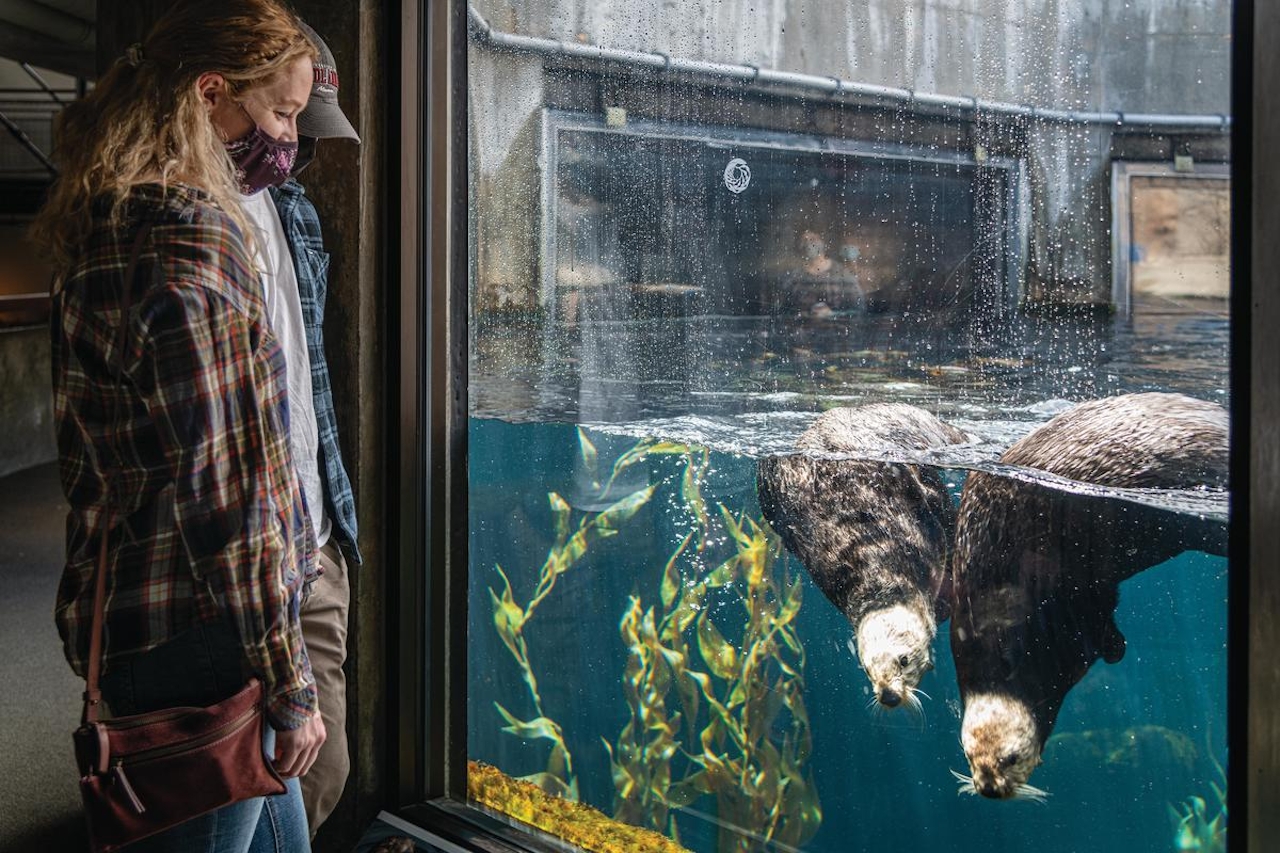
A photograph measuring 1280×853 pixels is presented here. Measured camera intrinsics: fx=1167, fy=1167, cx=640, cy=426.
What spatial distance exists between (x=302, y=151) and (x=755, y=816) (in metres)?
1.49

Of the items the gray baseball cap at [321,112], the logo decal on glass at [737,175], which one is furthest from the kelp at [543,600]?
the gray baseball cap at [321,112]

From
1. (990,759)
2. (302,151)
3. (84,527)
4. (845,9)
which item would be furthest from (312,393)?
(990,759)

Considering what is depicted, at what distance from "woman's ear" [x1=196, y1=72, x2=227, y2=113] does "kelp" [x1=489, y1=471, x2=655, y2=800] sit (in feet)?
3.86

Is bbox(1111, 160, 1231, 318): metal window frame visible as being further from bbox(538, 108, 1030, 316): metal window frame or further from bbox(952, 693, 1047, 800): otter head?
bbox(952, 693, 1047, 800): otter head

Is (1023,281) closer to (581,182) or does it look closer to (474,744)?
(581,182)

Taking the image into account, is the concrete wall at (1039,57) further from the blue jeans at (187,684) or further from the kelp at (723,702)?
the blue jeans at (187,684)

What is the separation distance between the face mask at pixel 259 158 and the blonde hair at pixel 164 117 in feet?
0.15

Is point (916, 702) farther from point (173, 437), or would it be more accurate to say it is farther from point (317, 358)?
point (173, 437)

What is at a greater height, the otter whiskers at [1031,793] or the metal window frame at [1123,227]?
the metal window frame at [1123,227]

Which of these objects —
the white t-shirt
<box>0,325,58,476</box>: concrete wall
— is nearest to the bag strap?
the white t-shirt

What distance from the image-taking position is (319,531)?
1.93 meters

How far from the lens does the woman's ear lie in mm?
1479

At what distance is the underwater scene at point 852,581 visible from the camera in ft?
5.36

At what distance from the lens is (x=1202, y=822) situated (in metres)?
1.64
